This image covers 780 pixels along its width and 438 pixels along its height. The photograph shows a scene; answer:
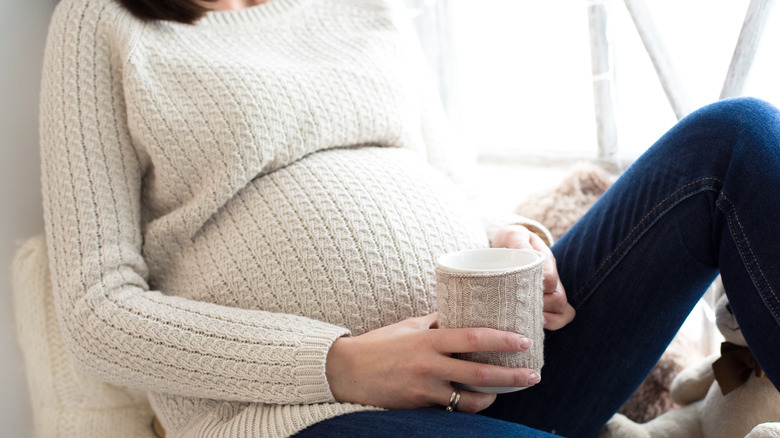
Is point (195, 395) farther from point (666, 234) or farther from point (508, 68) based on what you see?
point (508, 68)

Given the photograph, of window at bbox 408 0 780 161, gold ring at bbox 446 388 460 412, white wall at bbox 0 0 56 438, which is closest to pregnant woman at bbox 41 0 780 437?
gold ring at bbox 446 388 460 412

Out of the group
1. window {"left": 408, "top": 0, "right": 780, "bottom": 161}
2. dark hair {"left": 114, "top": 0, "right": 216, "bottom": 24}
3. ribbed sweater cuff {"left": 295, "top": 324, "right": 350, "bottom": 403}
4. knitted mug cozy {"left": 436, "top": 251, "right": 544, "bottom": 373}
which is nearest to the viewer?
knitted mug cozy {"left": 436, "top": 251, "right": 544, "bottom": 373}

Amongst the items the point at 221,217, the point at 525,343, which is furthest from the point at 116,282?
the point at 525,343

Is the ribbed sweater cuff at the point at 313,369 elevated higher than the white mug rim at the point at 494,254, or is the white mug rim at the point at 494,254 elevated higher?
the white mug rim at the point at 494,254

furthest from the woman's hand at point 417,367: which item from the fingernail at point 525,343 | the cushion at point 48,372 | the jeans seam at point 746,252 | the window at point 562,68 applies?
the window at point 562,68

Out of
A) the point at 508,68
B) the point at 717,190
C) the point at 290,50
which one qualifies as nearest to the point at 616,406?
the point at 717,190

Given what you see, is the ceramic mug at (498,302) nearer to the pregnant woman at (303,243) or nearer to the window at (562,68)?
the pregnant woman at (303,243)

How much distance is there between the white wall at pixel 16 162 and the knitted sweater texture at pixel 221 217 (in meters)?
0.18

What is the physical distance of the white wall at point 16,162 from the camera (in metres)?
1.03

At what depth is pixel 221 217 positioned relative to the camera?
0.94 m

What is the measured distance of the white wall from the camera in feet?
3.36

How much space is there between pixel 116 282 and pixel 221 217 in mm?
173

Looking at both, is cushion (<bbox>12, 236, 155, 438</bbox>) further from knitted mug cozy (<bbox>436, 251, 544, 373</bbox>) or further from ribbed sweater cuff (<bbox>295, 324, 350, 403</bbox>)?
knitted mug cozy (<bbox>436, 251, 544, 373</bbox>)

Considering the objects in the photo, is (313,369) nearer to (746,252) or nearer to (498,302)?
(498,302)
